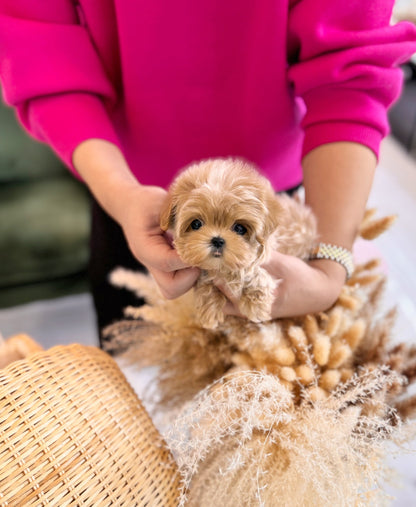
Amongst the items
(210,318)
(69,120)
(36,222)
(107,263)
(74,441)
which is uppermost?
(69,120)

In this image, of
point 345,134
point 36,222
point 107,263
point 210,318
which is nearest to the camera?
point 210,318

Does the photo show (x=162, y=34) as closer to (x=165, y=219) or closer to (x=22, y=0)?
(x=22, y=0)

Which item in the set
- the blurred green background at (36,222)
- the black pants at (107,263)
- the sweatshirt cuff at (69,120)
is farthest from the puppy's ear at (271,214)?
the blurred green background at (36,222)

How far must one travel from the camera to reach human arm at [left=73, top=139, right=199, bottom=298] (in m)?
0.54

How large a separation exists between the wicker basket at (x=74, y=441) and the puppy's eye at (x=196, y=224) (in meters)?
0.28

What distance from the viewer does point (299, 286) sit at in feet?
1.92

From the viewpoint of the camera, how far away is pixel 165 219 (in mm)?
509

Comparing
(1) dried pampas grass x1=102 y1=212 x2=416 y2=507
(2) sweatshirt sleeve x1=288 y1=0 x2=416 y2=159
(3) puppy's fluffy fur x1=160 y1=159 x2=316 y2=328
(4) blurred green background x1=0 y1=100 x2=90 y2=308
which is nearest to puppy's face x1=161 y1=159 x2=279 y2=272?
(3) puppy's fluffy fur x1=160 y1=159 x2=316 y2=328

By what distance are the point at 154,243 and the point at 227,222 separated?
0.13m

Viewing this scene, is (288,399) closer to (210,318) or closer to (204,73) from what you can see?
(210,318)

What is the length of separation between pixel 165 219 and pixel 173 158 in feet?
1.26

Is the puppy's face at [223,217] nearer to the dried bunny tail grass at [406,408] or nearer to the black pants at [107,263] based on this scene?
the dried bunny tail grass at [406,408]

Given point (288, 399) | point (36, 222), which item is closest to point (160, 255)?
point (288, 399)

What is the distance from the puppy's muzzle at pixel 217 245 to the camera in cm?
46
